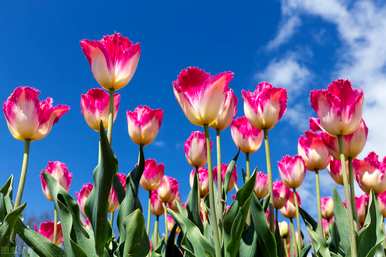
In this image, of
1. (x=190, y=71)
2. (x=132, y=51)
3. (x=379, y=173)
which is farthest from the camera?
(x=379, y=173)

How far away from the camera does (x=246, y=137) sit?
10.5 feet

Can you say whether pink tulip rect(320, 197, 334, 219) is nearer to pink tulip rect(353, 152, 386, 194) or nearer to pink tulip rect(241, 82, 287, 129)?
pink tulip rect(353, 152, 386, 194)

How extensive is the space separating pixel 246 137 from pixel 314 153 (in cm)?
62

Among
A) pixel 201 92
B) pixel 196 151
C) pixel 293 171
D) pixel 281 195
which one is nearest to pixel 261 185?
pixel 293 171

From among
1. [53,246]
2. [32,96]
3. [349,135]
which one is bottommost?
[53,246]

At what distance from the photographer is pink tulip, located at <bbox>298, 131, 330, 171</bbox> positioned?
3436 mm

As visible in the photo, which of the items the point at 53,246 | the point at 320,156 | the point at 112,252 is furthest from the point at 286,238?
the point at 53,246

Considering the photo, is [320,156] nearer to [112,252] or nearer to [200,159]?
[200,159]

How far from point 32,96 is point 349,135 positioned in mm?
1769

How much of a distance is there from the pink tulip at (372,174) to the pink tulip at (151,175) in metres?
1.70

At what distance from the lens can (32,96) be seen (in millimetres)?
2693

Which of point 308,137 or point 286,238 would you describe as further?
point 286,238

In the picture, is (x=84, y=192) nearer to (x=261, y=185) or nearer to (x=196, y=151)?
(x=196, y=151)

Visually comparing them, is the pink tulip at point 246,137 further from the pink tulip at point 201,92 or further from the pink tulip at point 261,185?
the pink tulip at point 201,92
